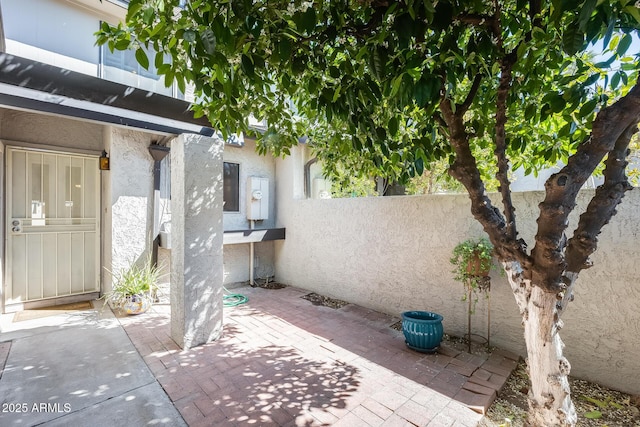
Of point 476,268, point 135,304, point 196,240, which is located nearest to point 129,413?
point 196,240

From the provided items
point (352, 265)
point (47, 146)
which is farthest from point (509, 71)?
point (47, 146)

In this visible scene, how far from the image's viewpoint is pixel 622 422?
312 cm

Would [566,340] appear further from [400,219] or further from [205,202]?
[205,202]

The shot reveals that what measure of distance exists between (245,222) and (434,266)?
5.34 metres

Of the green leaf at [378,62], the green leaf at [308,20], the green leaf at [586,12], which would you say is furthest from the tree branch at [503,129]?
the green leaf at [308,20]

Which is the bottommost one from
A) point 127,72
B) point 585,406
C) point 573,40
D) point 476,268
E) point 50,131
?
point 585,406

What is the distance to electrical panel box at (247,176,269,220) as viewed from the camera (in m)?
8.30

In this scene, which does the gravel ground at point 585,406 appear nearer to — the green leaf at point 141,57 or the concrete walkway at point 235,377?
the concrete walkway at point 235,377

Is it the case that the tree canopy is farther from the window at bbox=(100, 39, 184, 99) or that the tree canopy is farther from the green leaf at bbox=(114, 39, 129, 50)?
the window at bbox=(100, 39, 184, 99)

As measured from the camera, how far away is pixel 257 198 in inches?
328

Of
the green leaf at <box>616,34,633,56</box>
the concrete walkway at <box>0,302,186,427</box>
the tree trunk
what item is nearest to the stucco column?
the concrete walkway at <box>0,302,186,427</box>

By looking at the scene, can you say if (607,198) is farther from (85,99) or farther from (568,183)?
(85,99)

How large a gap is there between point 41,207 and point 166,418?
5328 mm

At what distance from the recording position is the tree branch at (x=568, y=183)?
2.04 meters
